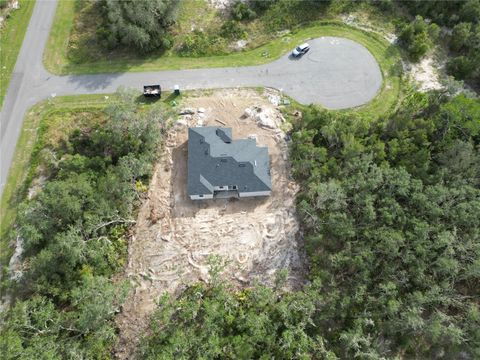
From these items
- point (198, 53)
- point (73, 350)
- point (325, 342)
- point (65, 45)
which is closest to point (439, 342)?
point (325, 342)

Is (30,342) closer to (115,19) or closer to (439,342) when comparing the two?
(439,342)

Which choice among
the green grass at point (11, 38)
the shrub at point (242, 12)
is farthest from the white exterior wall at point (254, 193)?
the green grass at point (11, 38)

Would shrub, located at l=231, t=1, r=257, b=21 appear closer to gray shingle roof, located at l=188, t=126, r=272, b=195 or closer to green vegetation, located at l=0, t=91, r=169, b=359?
green vegetation, located at l=0, t=91, r=169, b=359

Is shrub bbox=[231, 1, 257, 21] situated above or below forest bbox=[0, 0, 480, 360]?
above

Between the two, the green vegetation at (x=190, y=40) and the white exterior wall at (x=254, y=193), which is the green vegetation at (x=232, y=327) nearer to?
the white exterior wall at (x=254, y=193)

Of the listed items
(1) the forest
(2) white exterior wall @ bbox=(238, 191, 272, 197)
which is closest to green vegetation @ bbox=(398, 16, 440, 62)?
(1) the forest
